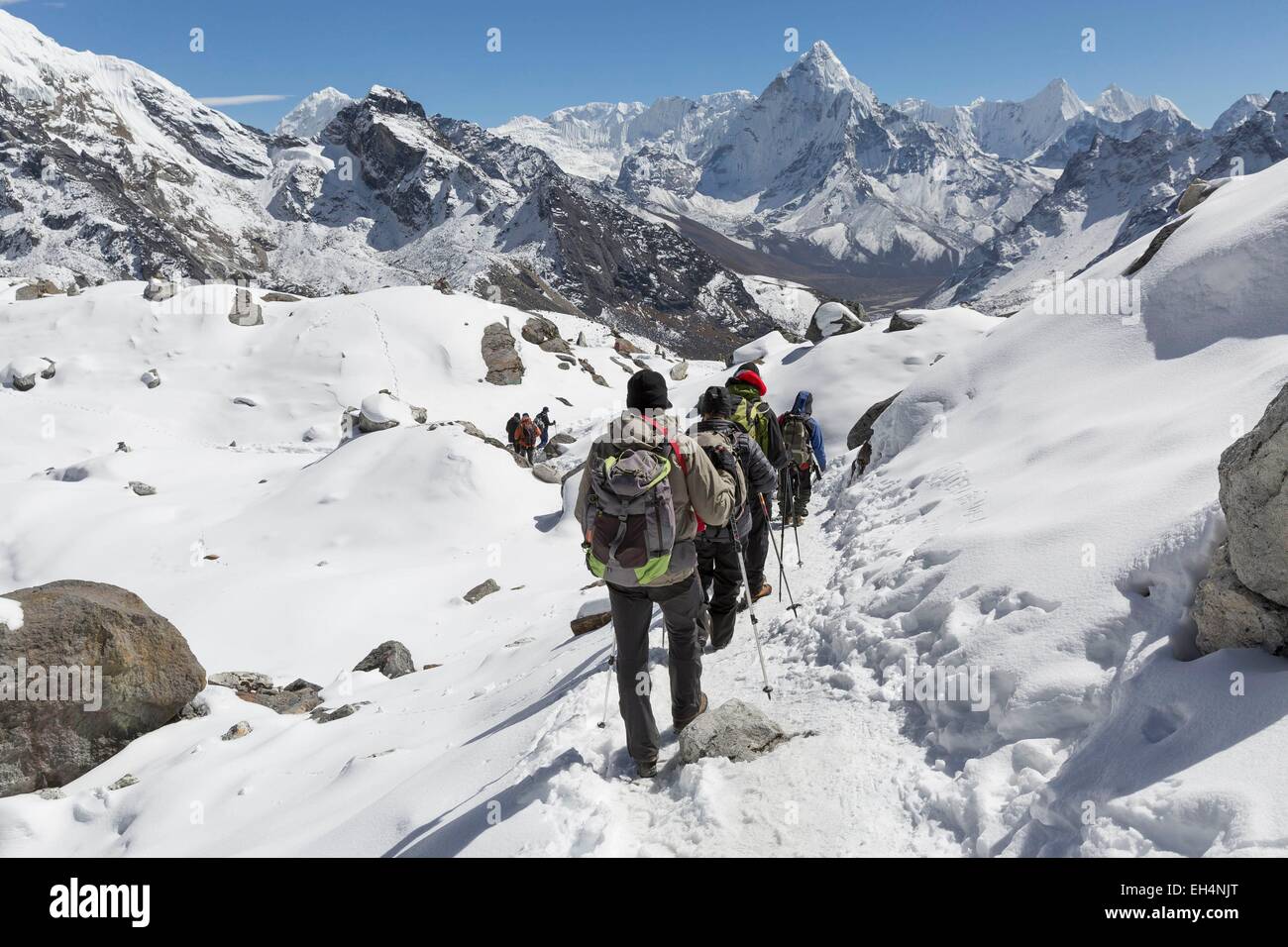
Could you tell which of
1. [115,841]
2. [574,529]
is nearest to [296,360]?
[574,529]

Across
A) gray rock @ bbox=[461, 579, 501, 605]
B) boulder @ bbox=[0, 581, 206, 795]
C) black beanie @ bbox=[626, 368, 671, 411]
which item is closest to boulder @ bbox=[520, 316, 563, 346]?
gray rock @ bbox=[461, 579, 501, 605]

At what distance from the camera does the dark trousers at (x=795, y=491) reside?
1161 centimetres

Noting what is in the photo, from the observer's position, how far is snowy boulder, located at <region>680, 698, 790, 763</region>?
18.5 feet

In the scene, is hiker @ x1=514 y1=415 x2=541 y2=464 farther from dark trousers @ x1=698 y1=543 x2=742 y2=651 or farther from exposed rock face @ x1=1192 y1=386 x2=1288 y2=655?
exposed rock face @ x1=1192 y1=386 x2=1288 y2=655

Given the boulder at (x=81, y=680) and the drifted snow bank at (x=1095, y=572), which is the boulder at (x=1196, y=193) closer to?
the drifted snow bank at (x=1095, y=572)

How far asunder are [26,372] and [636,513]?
40.8m

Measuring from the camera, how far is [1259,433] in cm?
470

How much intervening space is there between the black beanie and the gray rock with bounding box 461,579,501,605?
1250cm

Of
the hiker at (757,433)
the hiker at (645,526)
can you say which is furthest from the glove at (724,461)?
the hiker at (757,433)

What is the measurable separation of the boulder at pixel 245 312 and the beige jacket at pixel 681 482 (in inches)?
1641

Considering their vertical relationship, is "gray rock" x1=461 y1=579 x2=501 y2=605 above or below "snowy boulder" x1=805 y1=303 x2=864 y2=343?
below

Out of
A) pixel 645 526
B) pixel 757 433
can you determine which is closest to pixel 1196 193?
pixel 757 433

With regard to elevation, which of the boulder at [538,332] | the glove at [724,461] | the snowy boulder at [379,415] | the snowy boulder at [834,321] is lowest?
the glove at [724,461]

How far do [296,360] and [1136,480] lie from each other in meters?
38.7
